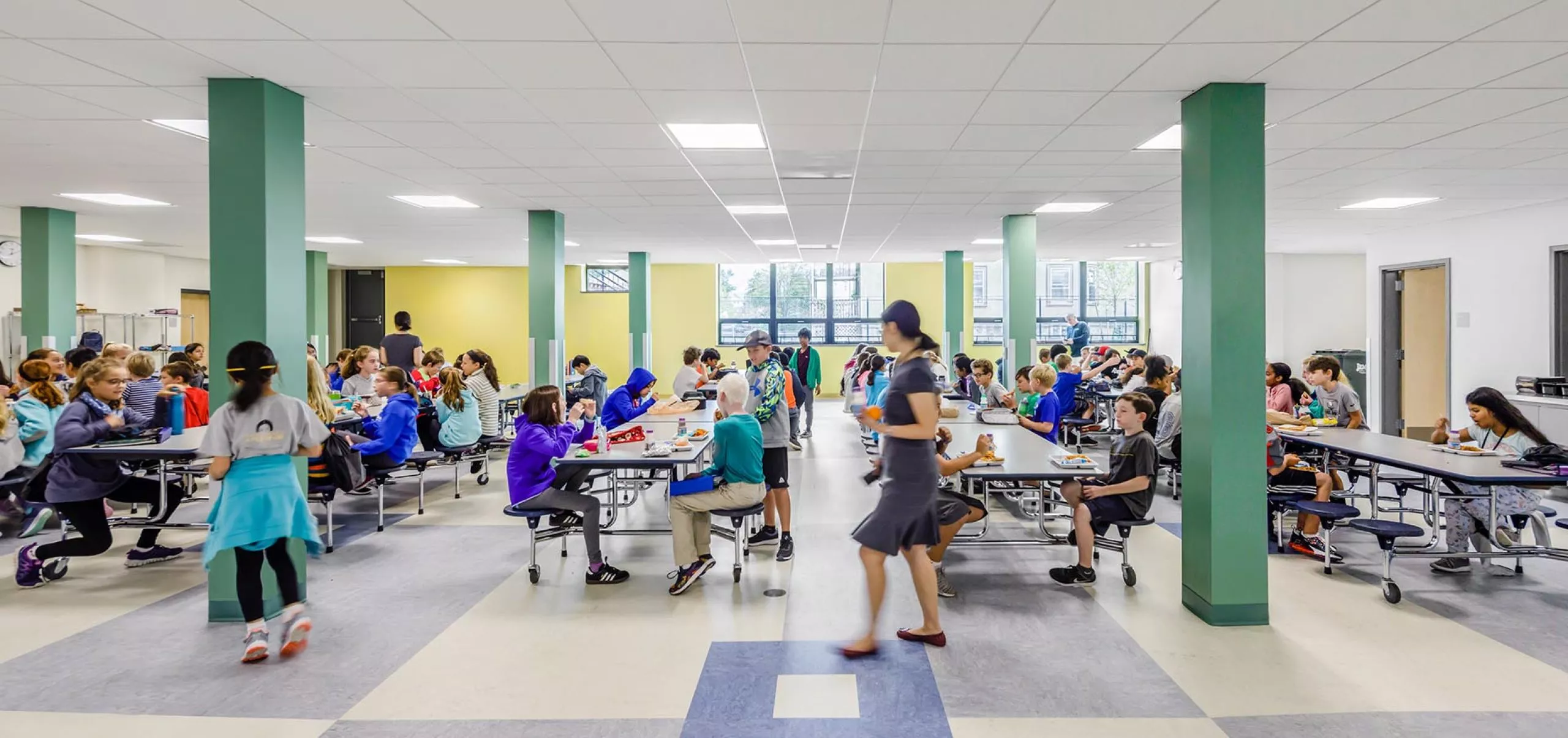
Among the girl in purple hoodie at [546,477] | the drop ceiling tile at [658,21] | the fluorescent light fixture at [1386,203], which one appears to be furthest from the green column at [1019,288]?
the drop ceiling tile at [658,21]

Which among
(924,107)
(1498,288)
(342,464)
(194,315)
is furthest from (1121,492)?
(194,315)

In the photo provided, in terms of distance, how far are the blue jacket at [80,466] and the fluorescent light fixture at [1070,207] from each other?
334 inches

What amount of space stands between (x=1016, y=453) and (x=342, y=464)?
15.2 ft

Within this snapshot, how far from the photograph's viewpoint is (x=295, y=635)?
3777 millimetres

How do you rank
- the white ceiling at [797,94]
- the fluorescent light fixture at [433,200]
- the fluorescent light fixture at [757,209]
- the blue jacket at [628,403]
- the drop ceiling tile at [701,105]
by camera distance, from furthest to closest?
the fluorescent light fixture at [757,209] → the fluorescent light fixture at [433,200] → the blue jacket at [628,403] → the drop ceiling tile at [701,105] → the white ceiling at [797,94]

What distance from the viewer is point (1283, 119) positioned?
16.5 ft

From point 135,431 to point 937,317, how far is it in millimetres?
15254

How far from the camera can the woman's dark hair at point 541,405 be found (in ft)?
16.4

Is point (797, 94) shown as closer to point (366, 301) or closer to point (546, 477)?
point (546, 477)

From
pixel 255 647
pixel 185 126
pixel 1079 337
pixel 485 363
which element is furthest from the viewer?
pixel 1079 337

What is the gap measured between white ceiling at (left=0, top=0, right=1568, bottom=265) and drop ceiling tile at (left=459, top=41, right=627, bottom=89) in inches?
0.8

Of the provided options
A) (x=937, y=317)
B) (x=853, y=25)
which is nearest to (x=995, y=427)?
(x=853, y=25)

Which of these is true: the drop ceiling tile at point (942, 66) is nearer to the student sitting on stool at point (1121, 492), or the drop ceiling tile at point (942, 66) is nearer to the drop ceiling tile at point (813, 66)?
the drop ceiling tile at point (813, 66)

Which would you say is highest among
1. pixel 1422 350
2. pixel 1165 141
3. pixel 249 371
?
pixel 1165 141
